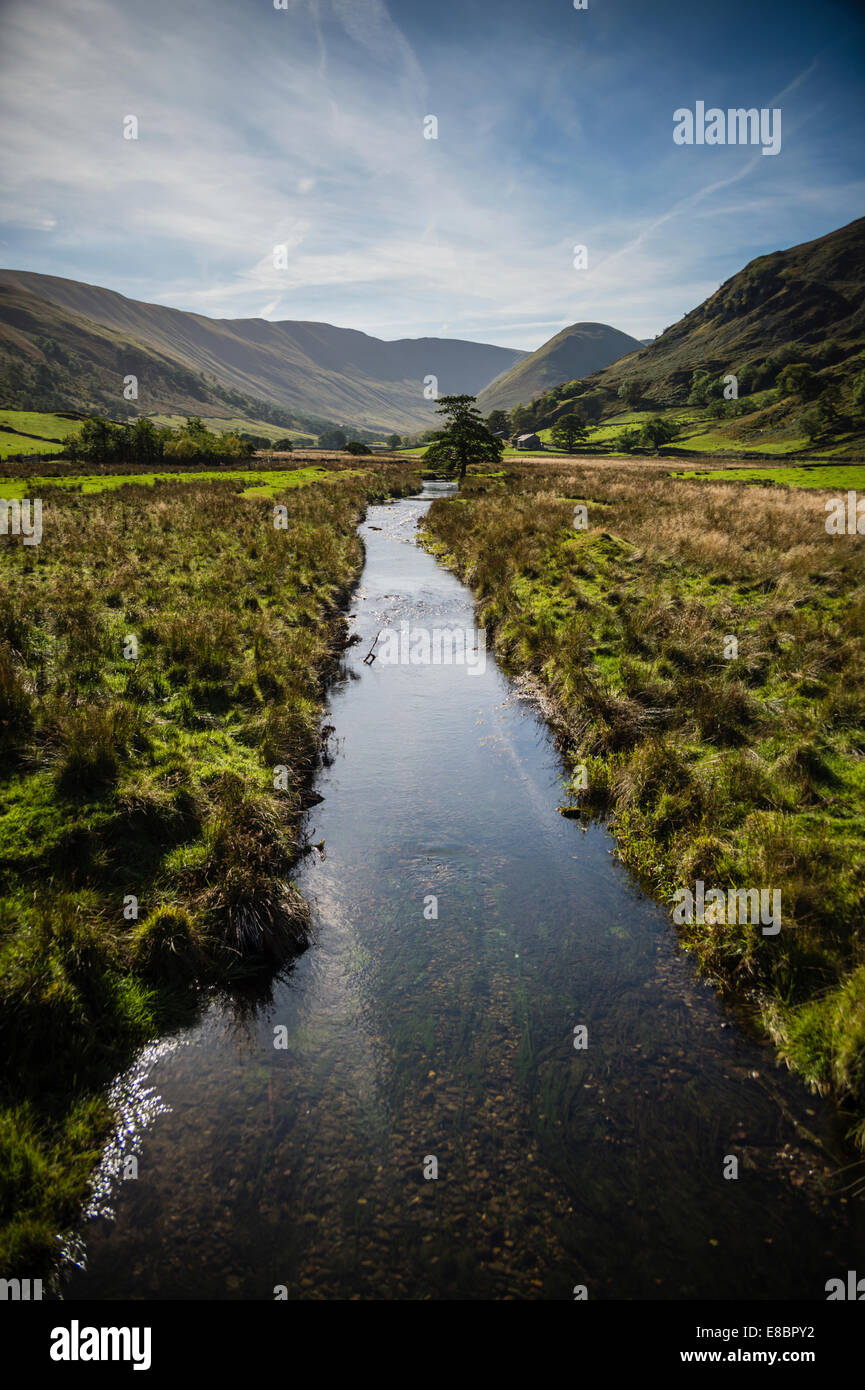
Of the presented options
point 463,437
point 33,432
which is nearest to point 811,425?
point 463,437

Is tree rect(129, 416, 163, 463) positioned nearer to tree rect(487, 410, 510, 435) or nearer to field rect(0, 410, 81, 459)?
field rect(0, 410, 81, 459)

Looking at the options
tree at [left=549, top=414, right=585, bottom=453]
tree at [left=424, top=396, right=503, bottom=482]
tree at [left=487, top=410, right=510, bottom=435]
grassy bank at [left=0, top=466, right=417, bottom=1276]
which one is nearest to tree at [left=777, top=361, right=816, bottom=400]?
tree at [left=549, top=414, right=585, bottom=453]

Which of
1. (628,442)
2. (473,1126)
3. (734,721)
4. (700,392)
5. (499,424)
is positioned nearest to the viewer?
(473,1126)

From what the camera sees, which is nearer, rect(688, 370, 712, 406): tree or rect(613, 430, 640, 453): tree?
rect(613, 430, 640, 453): tree

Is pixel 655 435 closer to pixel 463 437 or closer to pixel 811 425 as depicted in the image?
pixel 811 425

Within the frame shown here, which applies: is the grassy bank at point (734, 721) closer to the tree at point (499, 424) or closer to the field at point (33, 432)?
the field at point (33, 432)

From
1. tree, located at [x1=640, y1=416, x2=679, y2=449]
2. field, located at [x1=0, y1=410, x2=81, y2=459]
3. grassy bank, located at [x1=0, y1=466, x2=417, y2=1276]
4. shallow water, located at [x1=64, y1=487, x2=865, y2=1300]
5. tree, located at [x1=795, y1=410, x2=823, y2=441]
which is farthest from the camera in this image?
tree, located at [x1=640, y1=416, x2=679, y2=449]

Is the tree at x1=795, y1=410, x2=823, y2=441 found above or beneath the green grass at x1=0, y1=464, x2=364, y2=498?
above
